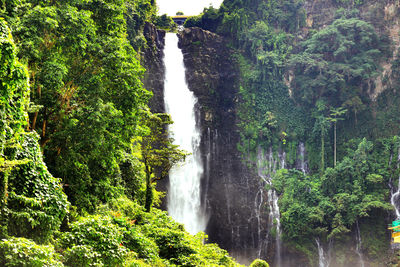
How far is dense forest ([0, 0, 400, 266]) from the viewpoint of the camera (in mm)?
7301

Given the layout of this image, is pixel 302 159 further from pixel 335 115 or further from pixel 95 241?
pixel 95 241

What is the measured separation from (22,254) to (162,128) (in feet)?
42.0

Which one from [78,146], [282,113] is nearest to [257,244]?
[282,113]

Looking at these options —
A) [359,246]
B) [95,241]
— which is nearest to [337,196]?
[359,246]

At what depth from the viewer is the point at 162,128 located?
18328mm

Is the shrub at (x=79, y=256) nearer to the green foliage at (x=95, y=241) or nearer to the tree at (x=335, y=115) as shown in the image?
the green foliage at (x=95, y=241)

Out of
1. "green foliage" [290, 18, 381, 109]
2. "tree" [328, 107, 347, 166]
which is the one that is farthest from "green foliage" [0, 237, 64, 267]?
"green foliage" [290, 18, 381, 109]

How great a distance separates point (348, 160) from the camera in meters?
26.0

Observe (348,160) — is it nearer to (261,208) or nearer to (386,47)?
(261,208)

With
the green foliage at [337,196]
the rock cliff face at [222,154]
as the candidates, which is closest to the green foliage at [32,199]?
the rock cliff face at [222,154]

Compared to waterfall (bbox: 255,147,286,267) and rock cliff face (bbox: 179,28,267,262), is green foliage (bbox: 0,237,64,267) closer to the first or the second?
rock cliff face (bbox: 179,28,267,262)

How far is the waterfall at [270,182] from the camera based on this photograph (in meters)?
26.1

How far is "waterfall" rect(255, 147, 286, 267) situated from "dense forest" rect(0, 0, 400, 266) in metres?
0.19

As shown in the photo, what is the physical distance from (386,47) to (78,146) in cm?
2632
